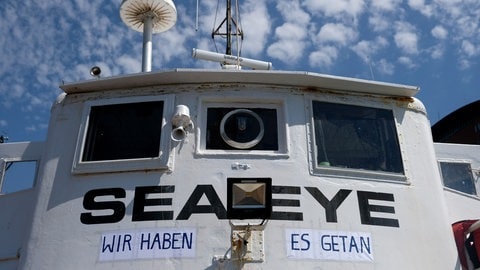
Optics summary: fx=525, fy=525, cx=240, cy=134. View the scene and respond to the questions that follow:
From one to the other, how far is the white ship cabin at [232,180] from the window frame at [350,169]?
0.02 m

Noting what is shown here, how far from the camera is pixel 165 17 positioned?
10039 mm

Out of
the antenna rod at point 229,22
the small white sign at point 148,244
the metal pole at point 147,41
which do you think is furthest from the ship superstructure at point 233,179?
the antenna rod at point 229,22

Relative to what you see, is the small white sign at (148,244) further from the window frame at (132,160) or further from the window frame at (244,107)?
the window frame at (244,107)

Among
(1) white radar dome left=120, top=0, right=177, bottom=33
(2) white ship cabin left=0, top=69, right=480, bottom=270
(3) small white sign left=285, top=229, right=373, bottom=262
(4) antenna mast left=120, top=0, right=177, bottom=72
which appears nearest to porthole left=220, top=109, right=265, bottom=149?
(2) white ship cabin left=0, top=69, right=480, bottom=270

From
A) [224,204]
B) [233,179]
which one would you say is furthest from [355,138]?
[224,204]

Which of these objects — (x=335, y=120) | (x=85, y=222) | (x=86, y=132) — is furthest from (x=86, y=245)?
(x=335, y=120)

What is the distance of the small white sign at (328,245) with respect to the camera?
251 inches

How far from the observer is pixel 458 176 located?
8.91m

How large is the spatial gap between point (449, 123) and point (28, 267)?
25169mm

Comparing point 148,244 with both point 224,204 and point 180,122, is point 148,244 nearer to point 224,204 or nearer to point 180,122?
point 224,204

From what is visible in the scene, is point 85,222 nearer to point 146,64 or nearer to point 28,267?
point 28,267

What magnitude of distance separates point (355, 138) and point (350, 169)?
59 cm

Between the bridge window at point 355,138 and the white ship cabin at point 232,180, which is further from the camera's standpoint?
the bridge window at point 355,138

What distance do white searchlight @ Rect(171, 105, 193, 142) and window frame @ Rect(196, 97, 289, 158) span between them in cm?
21
